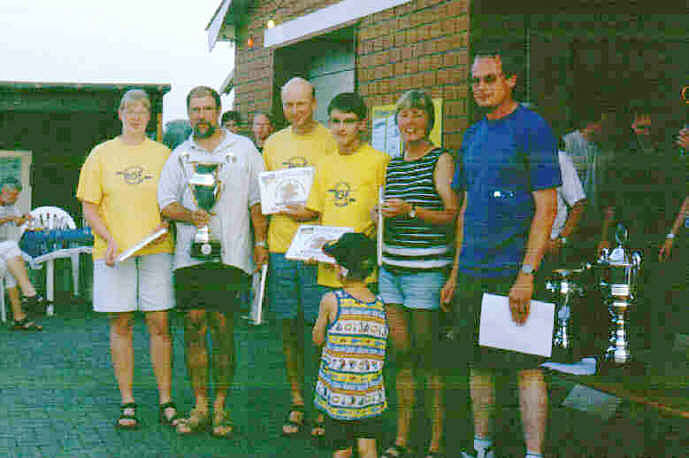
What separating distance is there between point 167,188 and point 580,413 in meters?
3.00

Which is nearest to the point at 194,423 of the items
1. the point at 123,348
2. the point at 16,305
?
the point at 123,348

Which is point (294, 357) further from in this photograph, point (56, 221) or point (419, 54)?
point (56, 221)

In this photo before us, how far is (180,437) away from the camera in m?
4.71

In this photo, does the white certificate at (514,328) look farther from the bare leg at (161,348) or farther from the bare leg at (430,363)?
the bare leg at (161,348)

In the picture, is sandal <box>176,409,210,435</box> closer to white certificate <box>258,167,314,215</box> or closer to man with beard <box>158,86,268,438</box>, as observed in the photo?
man with beard <box>158,86,268,438</box>

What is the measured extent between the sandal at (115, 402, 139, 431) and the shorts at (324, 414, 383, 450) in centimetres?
164

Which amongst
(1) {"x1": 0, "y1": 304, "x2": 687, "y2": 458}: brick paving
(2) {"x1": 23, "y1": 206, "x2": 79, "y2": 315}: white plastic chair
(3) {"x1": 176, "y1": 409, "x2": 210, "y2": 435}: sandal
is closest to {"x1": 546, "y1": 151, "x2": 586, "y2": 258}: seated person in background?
(1) {"x1": 0, "y1": 304, "x2": 687, "y2": 458}: brick paving

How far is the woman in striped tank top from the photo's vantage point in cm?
426

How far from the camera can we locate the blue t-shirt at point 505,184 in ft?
12.4

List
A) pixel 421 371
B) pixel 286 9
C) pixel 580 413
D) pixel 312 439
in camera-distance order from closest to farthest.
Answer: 1. pixel 421 371
2. pixel 312 439
3. pixel 580 413
4. pixel 286 9

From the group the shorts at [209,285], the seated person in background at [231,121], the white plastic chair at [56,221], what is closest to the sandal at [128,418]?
the shorts at [209,285]

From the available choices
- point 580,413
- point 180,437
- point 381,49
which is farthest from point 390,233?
point 381,49

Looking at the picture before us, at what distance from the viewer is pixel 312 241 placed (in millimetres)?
4484

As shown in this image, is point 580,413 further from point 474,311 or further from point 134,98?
point 134,98
